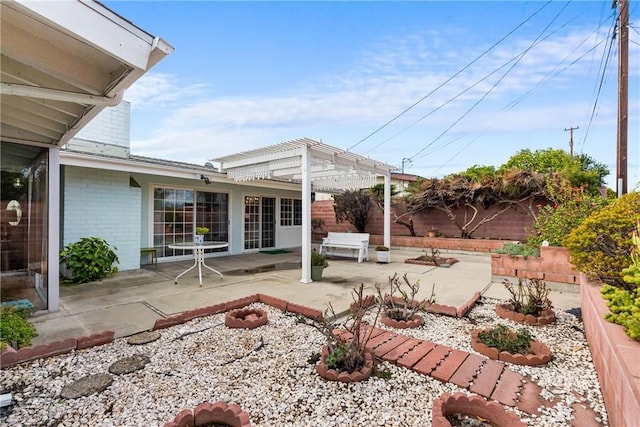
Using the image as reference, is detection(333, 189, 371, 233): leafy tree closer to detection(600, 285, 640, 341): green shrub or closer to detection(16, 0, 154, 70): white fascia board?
detection(600, 285, 640, 341): green shrub

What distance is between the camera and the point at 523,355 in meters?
2.68

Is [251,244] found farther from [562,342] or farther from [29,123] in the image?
[562,342]

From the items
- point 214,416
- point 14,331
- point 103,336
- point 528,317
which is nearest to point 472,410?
point 214,416

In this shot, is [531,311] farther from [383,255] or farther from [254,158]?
[254,158]

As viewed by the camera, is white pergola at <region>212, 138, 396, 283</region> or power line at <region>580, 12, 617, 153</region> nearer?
white pergola at <region>212, 138, 396, 283</region>

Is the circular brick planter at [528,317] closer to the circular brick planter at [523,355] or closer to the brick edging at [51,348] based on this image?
the circular brick planter at [523,355]

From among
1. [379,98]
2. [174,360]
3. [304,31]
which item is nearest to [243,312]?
[174,360]

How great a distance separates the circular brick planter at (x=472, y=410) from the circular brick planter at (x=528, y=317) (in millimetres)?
2121

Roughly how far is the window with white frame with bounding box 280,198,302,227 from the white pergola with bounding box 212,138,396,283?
5.37 feet

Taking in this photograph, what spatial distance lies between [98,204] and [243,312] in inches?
193

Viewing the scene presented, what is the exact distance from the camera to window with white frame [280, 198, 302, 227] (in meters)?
11.3

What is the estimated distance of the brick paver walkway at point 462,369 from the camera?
2.16 meters

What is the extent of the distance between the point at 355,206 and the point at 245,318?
8.85 meters

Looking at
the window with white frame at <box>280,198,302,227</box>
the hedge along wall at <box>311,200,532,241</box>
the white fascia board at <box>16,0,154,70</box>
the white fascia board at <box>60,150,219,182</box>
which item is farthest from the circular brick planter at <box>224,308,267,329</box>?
the window with white frame at <box>280,198,302,227</box>
